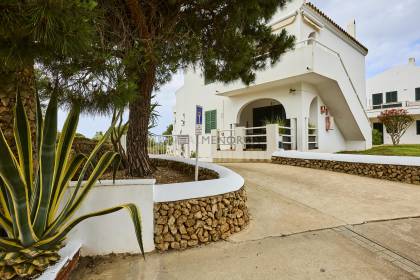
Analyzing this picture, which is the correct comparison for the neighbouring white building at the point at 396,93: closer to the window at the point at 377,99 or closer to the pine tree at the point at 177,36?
the window at the point at 377,99

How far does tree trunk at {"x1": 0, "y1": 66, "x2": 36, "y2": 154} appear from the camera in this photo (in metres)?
2.45

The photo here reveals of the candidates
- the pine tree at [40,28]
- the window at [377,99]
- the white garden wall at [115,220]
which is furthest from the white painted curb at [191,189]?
the window at [377,99]

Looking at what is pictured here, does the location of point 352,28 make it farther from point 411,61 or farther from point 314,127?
point 411,61

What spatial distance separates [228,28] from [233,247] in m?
3.60

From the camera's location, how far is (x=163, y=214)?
10.5 ft

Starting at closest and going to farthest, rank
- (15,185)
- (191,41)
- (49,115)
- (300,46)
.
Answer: (15,185) < (49,115) < (191,41) < (300,46)

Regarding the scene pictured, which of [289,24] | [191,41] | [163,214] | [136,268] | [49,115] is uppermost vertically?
[289,24]

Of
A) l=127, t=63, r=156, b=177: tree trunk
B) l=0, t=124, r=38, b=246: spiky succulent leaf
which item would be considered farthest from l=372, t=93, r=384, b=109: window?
l=0, t=124, r=38, b=246: spiky succulent leaf

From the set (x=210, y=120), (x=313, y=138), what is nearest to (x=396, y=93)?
(x=313, y=138)

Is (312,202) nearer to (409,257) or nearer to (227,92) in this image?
(409,257)

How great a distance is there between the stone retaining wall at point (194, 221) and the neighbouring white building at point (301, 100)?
7.14m

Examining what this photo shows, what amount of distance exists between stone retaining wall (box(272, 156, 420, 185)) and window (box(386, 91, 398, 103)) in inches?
691

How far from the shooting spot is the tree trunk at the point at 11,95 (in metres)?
2.45

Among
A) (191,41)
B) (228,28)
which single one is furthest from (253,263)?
(228,28)
